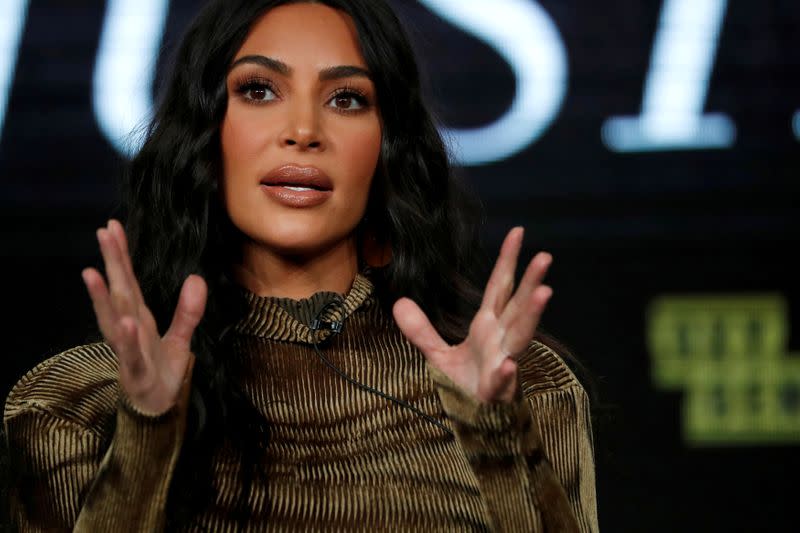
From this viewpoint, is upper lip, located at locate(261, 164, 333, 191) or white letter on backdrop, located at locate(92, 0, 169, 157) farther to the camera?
white letter on backdrop, located at locate(92, 0, 169, 157)

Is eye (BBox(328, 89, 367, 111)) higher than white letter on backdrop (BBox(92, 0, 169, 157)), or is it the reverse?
white letter on backdrop (BBox(92, 0, 169, 157))

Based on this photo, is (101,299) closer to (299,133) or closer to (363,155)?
(299,133)

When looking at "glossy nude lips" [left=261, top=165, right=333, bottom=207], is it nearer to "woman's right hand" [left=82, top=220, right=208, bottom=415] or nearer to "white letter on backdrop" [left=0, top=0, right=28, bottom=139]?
"woman's right hand" [left=82, top=220, right=208, bottom=415]

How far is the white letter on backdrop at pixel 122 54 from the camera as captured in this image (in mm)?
3482

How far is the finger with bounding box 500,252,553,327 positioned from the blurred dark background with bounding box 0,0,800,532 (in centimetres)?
192

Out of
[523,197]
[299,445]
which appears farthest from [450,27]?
[299,445]

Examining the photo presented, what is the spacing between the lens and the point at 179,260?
1.95 m

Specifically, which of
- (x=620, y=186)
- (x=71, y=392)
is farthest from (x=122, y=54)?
(x=71, y=392)

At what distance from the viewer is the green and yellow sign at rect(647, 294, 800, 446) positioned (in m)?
3.39

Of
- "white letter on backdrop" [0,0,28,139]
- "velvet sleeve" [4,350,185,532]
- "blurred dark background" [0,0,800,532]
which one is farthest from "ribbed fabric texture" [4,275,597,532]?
"white letter on backdrop" [0,0,28,139]

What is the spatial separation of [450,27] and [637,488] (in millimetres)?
1288

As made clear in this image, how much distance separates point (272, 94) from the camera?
6.38 ft

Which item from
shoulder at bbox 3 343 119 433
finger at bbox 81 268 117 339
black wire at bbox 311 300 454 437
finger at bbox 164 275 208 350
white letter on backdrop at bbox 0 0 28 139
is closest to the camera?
finger at bbox 81 268 117 339

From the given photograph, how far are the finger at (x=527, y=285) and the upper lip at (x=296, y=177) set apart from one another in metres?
0.47
